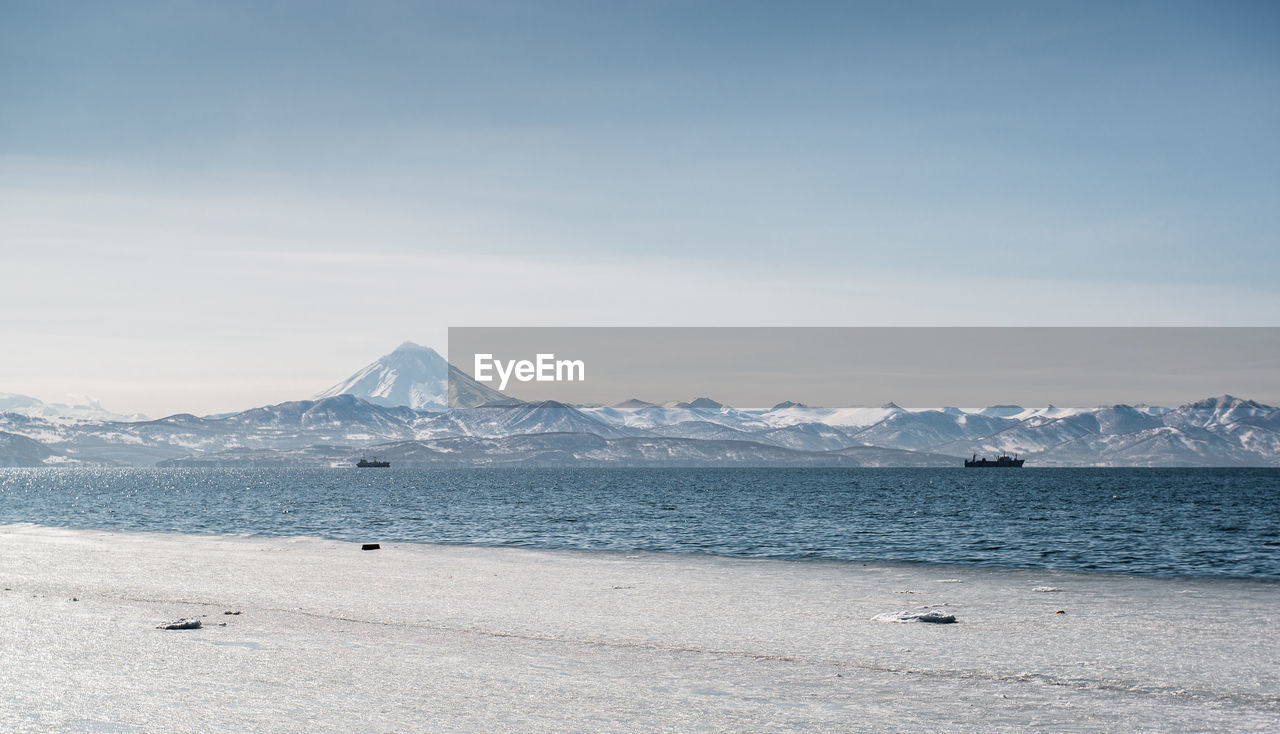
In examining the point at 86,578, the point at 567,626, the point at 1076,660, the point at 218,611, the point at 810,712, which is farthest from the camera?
the point at 86,578

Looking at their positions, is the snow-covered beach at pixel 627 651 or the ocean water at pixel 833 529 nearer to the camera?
the snow-covered beach at pixel 627 651

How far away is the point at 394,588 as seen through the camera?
2941 centimetres

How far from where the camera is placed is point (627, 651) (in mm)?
18922

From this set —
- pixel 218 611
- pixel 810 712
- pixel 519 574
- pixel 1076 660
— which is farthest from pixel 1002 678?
pixel 519 574

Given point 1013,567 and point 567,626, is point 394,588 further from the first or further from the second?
point 1013,567

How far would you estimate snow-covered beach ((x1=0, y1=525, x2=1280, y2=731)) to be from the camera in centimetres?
1354

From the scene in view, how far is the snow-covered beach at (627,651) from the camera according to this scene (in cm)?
1354

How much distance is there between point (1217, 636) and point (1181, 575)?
58.5 ft

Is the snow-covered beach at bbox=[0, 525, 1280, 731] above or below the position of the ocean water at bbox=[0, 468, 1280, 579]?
above

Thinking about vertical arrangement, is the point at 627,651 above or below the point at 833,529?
above

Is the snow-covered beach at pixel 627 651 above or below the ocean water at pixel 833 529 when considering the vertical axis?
above

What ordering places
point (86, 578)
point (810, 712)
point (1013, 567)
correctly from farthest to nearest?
point (1013, 567), point (86, 578), point (810, 712)

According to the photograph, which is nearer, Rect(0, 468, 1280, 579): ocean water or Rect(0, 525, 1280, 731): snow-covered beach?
Rect(0, 525, 1280, 731): snow-covered beach

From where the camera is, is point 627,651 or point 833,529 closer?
point 627,651
